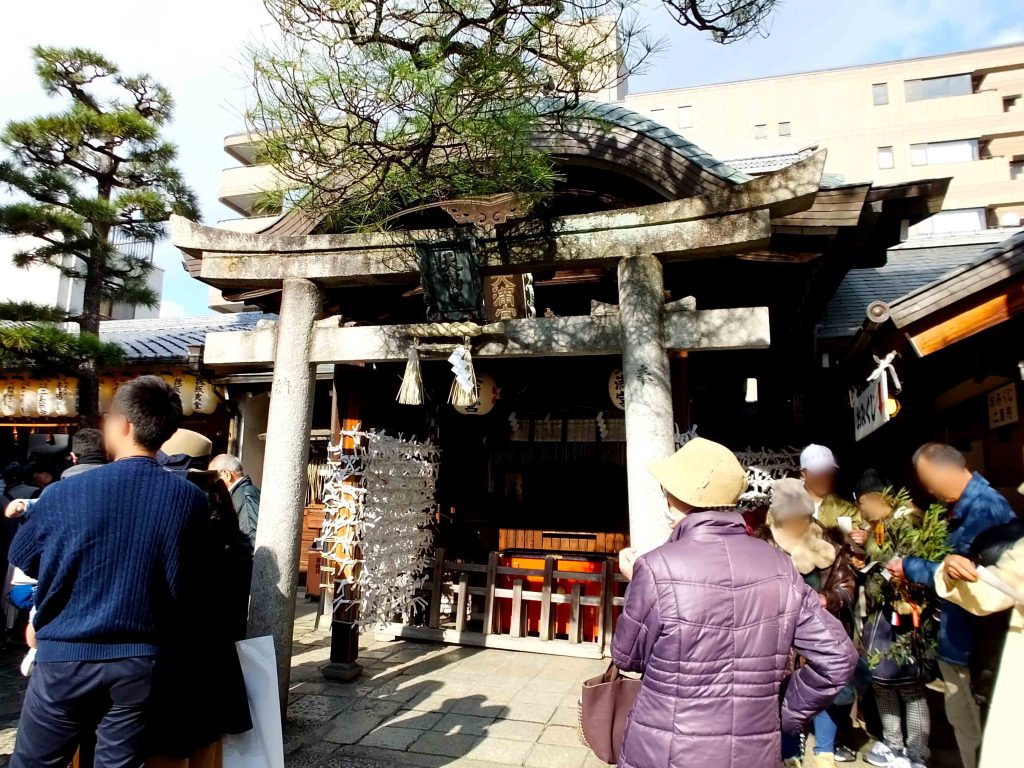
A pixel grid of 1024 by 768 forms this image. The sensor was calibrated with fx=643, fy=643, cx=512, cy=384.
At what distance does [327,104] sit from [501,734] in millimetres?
4960

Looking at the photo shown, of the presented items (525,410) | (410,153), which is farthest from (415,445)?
(410,153)

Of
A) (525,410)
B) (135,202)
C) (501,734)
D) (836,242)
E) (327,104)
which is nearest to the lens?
(327,104)

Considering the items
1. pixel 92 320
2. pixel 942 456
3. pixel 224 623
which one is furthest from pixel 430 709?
pixel 92 320

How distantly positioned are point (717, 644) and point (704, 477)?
611mm

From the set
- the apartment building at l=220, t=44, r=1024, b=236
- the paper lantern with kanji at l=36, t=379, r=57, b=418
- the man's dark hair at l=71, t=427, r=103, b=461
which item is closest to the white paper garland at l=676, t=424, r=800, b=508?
the man's dark hair at l=71, t=427, r=103, b=461

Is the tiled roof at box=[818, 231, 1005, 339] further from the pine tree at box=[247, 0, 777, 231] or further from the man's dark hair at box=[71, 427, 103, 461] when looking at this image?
the man's dark hair at box=[71, 427, 103, 461]

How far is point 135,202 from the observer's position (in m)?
10.1

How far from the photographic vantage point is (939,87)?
34656 millimetres

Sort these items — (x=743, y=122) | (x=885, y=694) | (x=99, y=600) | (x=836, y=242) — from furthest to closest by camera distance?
1. (x=743, y=122)
2. (x=836, y=242)
3. (x=885, y=694)
4. (x=99, y=600)

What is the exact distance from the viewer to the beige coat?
283cm

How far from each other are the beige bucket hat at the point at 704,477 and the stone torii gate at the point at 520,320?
1700 millimetres

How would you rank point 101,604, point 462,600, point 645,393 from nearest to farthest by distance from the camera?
point 101,604
point 645,393
point 462,600

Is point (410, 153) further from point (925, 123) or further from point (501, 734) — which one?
point (925, 123)

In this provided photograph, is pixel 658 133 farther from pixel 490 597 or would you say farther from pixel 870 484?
pixel 490 597
